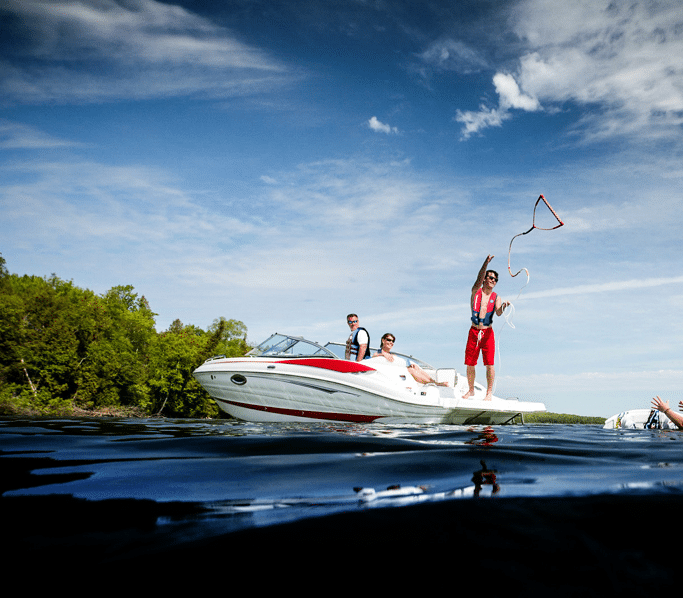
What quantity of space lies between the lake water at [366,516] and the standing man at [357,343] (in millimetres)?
7751

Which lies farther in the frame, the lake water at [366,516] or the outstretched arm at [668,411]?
the outstretched arm at [668,411]

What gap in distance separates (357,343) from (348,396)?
1220 millimetres

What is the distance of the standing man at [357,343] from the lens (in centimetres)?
1023

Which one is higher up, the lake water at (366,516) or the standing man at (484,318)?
the standing man at (484,318)

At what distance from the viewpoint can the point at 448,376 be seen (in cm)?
1061

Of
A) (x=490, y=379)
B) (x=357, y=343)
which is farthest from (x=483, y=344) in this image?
(x=357, y=343)

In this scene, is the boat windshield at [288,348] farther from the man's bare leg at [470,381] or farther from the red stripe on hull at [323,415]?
the man's bare leg at [470,381]

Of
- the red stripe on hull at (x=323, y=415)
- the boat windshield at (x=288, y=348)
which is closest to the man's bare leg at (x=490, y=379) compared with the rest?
the red stripe on hull at (x=323, y=415)

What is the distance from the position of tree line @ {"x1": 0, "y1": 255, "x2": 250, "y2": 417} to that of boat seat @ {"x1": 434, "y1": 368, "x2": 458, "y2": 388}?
28641 mm

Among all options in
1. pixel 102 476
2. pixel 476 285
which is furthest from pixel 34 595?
pixel 476 285

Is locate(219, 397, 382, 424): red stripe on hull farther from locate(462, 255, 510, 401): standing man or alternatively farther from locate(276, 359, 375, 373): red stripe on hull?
locate(462, 255, 510, 401): standing man

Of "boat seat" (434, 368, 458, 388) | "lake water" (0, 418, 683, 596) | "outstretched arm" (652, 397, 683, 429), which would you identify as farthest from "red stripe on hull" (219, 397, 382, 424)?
"lake water" (0, 418, 683, 596)

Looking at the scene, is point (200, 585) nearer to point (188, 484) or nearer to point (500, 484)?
point (188, 484)

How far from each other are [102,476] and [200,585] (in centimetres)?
140
